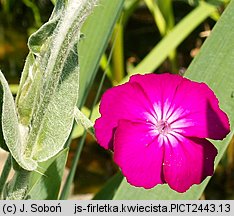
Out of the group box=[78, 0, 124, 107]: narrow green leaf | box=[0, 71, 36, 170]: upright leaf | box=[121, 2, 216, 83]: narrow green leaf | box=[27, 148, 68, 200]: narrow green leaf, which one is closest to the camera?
box=[0, 71, 36, 170]: upright leaf

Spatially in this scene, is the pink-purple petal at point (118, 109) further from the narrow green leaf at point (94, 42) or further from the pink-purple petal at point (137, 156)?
the narrow green leaf at point (94, 42)

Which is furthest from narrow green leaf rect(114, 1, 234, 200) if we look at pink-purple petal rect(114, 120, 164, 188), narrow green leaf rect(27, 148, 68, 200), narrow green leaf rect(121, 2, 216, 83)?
narrow green leaf rect(121, 2, 216, 83)

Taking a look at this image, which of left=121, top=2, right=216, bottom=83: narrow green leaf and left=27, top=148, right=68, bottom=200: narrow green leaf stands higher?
left=27, top=148, right=68, bottom=200: narrow green leaf

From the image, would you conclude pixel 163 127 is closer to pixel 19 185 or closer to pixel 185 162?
pixel 185 162

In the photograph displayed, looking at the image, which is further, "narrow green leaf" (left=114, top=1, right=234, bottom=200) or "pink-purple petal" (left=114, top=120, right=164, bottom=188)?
"narrow green leaf" (left=114, top=1, right=234, bottom=200)

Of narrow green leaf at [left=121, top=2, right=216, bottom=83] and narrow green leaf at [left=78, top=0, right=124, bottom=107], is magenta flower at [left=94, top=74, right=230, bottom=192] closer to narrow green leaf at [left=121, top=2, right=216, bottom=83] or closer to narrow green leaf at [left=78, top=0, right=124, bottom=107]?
narrow green leaf at [left=78, top=0, right=124, bottom=107]

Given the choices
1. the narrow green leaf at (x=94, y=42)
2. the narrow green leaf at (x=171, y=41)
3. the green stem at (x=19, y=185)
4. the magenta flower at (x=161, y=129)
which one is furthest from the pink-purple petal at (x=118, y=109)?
the narrow green leaf at (x=171, y=41)

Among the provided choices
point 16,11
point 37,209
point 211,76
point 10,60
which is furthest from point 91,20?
point 16,11
